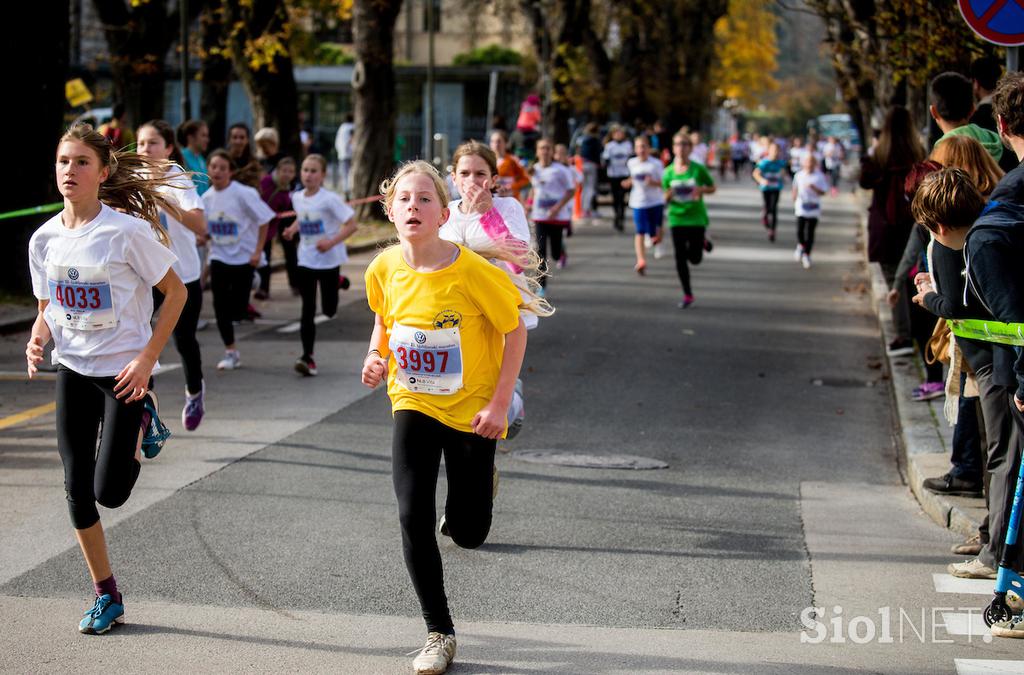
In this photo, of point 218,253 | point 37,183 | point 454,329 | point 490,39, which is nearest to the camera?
point 454,329

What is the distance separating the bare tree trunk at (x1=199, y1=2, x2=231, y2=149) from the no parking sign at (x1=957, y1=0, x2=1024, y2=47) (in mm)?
20067

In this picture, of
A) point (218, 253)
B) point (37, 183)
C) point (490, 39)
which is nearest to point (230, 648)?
point (218, 253)

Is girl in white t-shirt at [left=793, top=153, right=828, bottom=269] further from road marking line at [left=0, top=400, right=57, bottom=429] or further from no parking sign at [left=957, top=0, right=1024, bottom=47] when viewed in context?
road marking line at [left=0, top=400, right=57, bottom=429]

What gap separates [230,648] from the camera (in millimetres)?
5133

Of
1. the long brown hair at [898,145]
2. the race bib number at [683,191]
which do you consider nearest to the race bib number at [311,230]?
the long brown hair at [898,145]

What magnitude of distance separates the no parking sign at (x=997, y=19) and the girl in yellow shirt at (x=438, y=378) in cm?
403

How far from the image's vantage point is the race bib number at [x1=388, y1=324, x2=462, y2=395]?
4.95 m

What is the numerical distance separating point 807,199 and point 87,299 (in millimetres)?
16990

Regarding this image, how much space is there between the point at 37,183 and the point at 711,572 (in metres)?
11.6

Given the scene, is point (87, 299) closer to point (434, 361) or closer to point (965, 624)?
point (434, 361)

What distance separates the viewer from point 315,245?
11438 mm

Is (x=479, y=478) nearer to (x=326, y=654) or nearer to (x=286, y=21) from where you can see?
(x=326, y=654)

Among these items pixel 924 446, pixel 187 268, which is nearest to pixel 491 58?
pixel 187 268

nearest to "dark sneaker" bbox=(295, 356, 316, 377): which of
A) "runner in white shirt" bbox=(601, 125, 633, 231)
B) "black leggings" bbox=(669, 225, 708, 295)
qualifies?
"black leggings" bbox=(669, 225, 708, 295)
